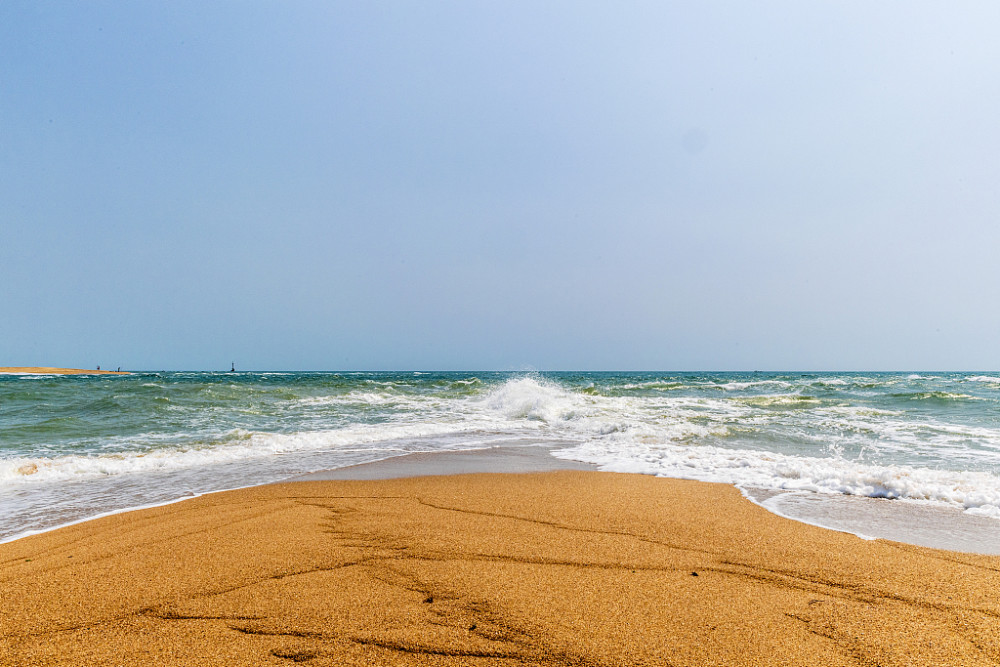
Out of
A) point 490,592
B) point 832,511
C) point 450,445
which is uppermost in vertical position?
point 490,592

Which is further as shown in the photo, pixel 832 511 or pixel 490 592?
pixel 832 511

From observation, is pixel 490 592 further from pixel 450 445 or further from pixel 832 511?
pixel 450 445

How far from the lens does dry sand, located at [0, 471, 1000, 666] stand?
214 cm

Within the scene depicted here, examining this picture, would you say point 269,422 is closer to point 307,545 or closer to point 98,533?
point 98,533

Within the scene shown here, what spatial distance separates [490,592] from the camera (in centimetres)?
267

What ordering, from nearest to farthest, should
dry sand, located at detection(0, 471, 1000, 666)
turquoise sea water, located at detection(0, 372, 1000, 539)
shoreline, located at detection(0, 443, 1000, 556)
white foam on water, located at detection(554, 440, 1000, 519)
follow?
dry sand, located at detection(0, 471, 1000, 666) → shoreline, located at detection(0, 443, 1000, 556) → white foam on water, located at detection(554, 440, 1000, 519) → turquoise sea water, located at detection(0, 372, 1000, 539)

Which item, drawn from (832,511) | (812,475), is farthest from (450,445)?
(832,511)

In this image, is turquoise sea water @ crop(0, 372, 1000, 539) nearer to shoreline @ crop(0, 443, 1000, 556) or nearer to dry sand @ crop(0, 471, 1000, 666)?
shoreline @ crop(0, 443, 1000, 556)

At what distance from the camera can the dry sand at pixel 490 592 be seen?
7.02 ft

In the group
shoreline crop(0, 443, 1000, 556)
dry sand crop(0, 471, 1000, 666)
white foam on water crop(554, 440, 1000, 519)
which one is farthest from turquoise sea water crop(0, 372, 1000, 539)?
dry sand crop(0, 471, 1000, 666)

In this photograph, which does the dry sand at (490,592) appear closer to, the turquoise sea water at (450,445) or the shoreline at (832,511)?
the shoreline at (832,511)

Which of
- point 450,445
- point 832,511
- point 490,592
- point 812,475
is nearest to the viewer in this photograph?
point 490,592

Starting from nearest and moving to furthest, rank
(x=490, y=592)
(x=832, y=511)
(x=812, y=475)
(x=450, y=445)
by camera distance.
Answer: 1. (x=490, y=592)
2. (x=832, y=511)
3. (x=812, y=475)
4. (x=450, y=445)

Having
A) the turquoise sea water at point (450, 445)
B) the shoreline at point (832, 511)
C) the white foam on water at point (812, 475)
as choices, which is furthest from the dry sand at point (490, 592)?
the turquoise sea water at point (450, 445)
